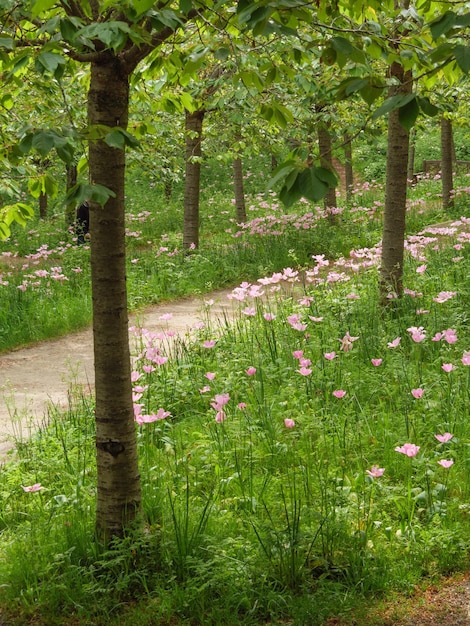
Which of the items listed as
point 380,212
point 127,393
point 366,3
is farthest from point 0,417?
point 380,212

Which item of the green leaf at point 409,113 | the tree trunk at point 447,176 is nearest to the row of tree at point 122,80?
the green leaf at point 409,113

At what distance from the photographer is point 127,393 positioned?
10.9ft

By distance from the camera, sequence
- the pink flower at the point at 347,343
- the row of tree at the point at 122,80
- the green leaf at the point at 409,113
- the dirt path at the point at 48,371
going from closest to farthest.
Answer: the green leaf at the point at 409,113 → the row of tree at the point at 122,80 → the pink flower at the point at 347,343 → the dirt path at the point at 48,371

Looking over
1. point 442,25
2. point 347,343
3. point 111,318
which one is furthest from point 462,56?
point 347,343

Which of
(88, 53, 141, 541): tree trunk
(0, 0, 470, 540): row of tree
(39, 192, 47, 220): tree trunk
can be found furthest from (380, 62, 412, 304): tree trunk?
(39, 192, 47, 220): tree trunk

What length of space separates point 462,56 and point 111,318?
1881 mm

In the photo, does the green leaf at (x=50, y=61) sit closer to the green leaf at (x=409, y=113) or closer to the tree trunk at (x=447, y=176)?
the green leaf at (x=409, y=113)

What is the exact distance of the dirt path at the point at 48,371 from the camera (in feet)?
19.2

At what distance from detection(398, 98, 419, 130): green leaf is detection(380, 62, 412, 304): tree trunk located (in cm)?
466

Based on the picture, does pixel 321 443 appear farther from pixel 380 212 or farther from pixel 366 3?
pixel 380 212

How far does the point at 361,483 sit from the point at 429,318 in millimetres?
2603

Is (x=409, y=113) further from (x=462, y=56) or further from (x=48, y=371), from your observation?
(x=48, y=371)

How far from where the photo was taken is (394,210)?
22.5 feet

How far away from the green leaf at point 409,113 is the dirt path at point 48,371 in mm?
3761
